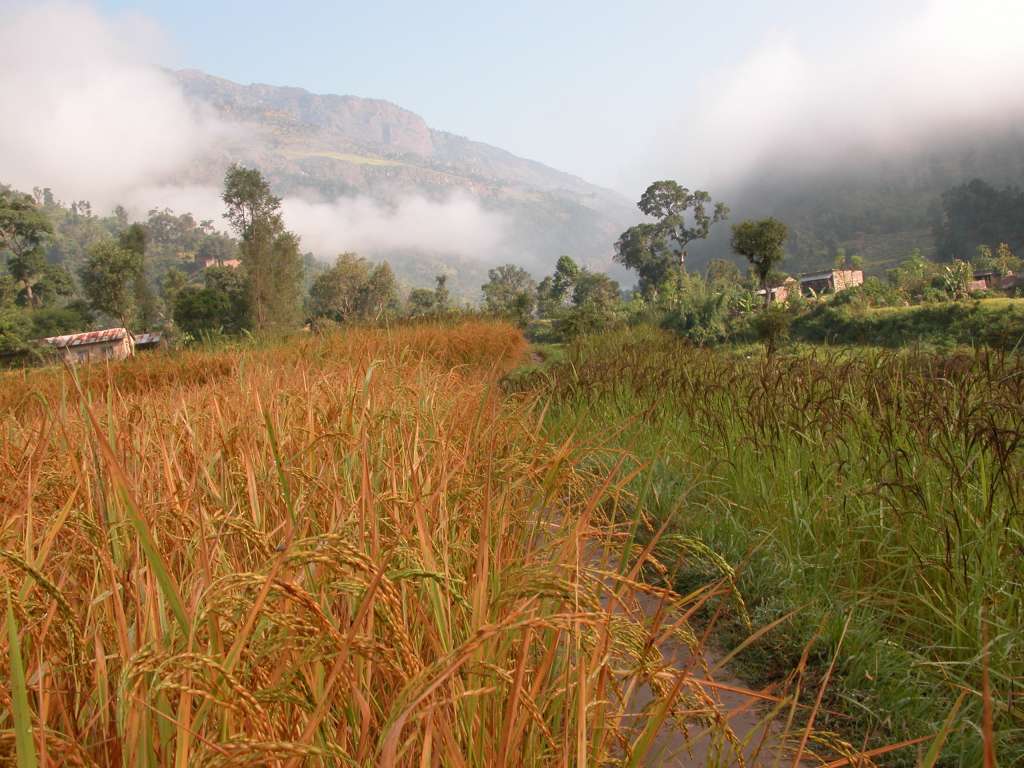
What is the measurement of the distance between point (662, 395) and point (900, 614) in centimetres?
287

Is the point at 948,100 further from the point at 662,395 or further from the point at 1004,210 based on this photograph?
the point at 662,395

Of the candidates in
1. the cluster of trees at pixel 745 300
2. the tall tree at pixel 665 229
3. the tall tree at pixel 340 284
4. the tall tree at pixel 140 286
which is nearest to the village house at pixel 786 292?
the cluster of trees at pixel 745 300

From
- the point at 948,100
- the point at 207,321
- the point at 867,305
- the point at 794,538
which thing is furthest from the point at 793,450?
the point at 948,100

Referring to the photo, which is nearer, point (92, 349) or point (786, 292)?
point (92, 349)

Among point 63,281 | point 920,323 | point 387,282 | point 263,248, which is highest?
point 263,248

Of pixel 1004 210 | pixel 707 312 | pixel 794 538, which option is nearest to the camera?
pixel 794 538

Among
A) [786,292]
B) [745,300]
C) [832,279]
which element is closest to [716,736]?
[745,300]

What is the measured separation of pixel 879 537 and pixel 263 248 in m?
46.5

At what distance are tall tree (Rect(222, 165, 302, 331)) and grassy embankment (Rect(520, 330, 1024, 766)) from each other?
40.7 meters

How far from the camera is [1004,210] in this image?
2955 inches

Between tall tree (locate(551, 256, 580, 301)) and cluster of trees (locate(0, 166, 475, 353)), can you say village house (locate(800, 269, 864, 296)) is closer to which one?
tall tree (locate(551, 256, 580, 301))

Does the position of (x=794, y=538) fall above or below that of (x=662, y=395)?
below

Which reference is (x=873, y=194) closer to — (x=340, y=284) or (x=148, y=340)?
(x=340, y=284)

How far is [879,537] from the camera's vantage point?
9.04 ft
